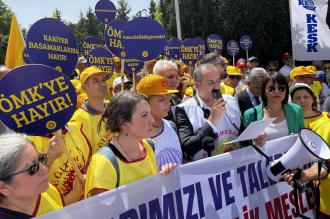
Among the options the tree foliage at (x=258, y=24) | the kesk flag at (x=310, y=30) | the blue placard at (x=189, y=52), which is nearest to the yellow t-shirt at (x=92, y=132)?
the blue placard at (x=189, y=52)

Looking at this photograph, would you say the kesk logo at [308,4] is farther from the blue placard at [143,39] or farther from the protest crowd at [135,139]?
the blue placard at [143,39]

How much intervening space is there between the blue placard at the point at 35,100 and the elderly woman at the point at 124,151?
0.30 metres

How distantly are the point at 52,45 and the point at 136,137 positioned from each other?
1368 millimetres

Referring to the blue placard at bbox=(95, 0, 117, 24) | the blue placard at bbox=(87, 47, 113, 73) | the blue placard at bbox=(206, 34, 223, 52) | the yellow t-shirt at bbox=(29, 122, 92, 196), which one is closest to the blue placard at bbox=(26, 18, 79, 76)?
the yellow t-shirt at bbox=(29, 122, 92, 196)

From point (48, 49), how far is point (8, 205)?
1772 millimetres

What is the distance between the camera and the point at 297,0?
6.96 meters

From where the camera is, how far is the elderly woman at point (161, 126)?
10.1 ft

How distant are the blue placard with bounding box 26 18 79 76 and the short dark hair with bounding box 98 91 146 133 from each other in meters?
1.03

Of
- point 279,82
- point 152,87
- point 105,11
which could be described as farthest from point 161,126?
point 105,11

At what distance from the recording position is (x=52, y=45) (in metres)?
3.41

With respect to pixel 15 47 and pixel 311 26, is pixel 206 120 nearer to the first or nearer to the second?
pixel 15 47

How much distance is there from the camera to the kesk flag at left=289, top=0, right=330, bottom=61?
679 cm

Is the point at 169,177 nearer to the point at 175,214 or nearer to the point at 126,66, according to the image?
the point at 175,214

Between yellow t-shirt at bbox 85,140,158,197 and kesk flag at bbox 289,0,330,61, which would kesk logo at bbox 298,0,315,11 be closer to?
kesk flag at bbox 289,0,330,61
